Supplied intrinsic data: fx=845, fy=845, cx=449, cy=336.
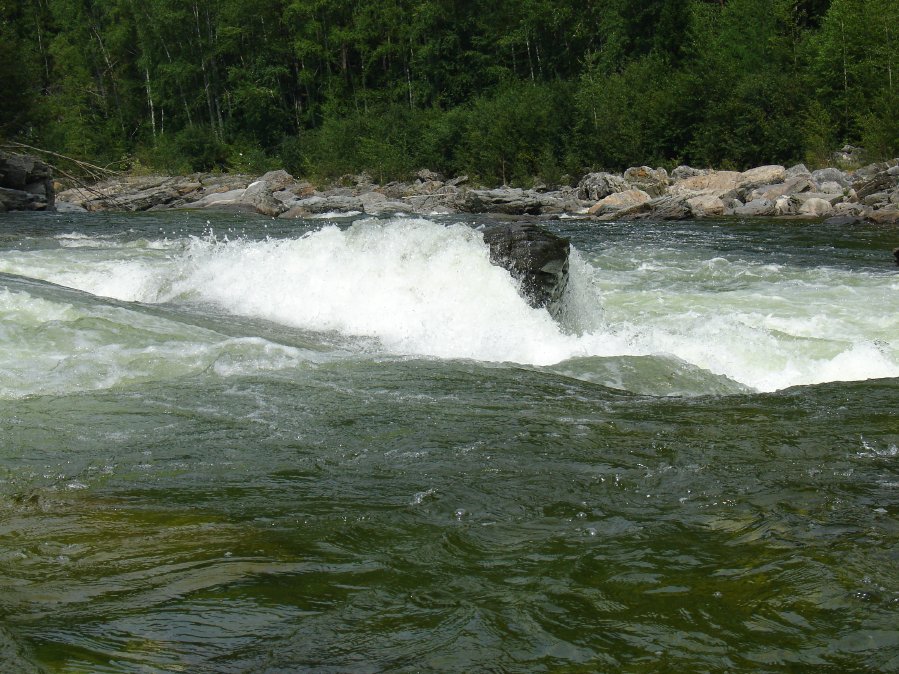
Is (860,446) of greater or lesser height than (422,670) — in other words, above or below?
below

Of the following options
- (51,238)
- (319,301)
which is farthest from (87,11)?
(319,301)

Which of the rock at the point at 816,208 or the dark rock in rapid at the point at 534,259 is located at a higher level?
the dark rock in rapid at the point at 534,259

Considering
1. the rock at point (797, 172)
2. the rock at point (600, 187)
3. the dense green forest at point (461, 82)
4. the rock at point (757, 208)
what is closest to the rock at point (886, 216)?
the rock at point (757, 208)

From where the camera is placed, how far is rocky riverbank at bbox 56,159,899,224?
21875 millimetres

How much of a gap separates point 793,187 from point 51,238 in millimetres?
19366

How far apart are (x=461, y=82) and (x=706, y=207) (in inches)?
1177

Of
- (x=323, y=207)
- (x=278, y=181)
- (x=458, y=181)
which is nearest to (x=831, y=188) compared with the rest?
(x=323, y=207)

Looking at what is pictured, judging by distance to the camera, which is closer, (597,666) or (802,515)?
(597,666)

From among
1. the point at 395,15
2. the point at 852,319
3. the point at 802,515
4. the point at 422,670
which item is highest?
the point at 395,15

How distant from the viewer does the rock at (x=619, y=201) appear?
2517 centimetres

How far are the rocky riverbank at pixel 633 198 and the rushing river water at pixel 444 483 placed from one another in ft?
31.7

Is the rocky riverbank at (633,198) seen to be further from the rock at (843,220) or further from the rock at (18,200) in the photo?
the rock at (18,200)

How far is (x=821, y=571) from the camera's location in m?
2.97

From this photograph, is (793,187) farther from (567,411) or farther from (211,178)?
(211,178)
